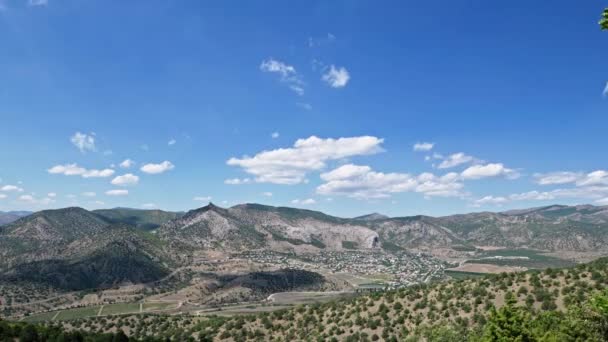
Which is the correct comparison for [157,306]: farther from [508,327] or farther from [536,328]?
[508,327]

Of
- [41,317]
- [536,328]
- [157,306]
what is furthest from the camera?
[157,306]

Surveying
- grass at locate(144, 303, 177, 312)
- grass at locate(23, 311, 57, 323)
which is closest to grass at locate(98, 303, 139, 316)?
grass at locate(144, 303, 177, 312)

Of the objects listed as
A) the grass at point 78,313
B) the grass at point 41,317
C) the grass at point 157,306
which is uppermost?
the grass at point 41,317

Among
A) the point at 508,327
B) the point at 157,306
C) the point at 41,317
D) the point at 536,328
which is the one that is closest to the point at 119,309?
the point at 157,306

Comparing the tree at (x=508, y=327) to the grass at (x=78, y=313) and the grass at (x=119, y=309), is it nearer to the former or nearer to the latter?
the grass at (x=78, y=313)

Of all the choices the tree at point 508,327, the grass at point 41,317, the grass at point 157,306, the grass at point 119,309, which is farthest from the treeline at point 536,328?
the grass at point 119,309

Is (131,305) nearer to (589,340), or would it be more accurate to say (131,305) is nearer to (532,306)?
(532,306)

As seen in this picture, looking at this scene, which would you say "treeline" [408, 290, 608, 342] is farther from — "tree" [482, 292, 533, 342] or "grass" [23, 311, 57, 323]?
"grass" [23, 311, 57, 323]

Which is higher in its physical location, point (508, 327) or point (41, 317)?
point (508, 327)

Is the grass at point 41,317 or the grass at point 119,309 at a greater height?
the grass at point 41,317

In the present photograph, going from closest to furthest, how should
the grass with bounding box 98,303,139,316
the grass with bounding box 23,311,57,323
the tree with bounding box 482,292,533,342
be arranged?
the tree with bounding box 482,292,533,342, the grass with bounding box 23,311,57,323, the grass with bounding box 98,303,139,316

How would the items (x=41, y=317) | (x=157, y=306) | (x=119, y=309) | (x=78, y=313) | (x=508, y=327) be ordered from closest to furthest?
(x=508, y=327), (x=41, y=317), (x=78, y=313), (x=119, y=309), (x=157, y=306)

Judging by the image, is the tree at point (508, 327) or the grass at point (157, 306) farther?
the grass at point (157, 306)
